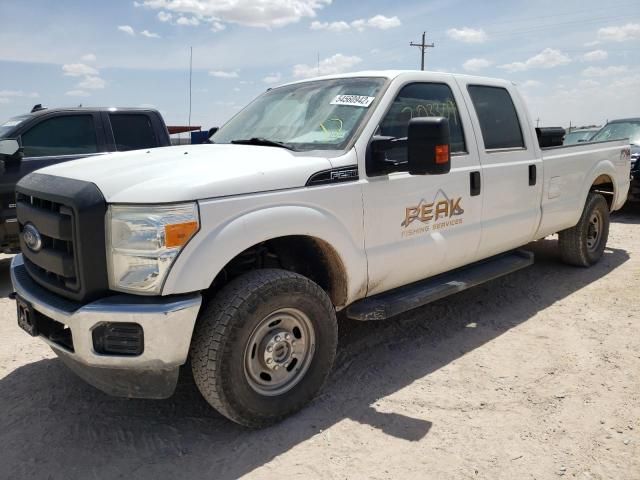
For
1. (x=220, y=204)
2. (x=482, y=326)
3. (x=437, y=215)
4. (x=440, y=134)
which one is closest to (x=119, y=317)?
(x=220, y=204)

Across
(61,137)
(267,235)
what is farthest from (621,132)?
(267,235)

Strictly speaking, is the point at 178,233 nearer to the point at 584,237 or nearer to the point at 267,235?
the point at 267,235

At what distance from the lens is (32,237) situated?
2979mm

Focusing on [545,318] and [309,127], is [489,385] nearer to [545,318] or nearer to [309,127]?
[545,318]

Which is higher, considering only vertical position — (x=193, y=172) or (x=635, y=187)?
(x=193, y=172)

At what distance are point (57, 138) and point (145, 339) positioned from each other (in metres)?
4.83

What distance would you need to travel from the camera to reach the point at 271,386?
2.99 meters

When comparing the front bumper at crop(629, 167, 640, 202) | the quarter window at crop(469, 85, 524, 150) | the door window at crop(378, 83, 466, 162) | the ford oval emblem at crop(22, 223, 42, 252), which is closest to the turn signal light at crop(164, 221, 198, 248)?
the ford oval emblem at crop(22, 223, 42, 252)

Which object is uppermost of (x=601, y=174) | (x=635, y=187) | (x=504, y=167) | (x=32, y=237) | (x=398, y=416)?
(x=504, y=167)

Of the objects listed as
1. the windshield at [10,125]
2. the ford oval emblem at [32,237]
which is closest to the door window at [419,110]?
the ford oval emblem at [32,237]

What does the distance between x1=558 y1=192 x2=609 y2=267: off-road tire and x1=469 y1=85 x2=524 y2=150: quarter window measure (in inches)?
65.8

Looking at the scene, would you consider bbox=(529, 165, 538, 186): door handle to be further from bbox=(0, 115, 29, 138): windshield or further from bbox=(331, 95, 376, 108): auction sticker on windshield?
bbox=(0, 115, 29, 138): windshield

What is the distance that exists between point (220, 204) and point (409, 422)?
156 cm

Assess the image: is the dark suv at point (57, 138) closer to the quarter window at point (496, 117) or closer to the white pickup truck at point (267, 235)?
the white pickup truck at point (267, 235)
